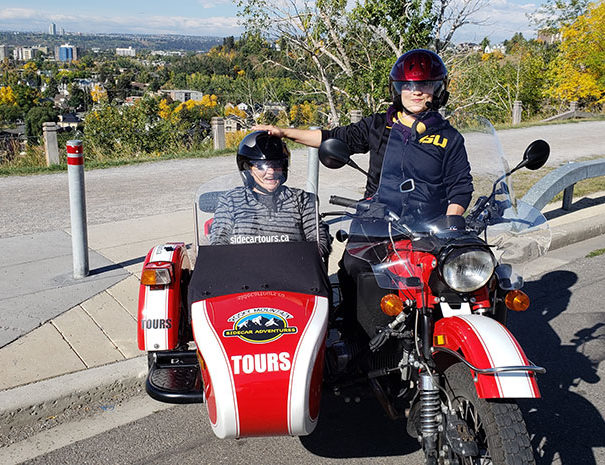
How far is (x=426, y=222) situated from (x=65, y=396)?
2.43 m

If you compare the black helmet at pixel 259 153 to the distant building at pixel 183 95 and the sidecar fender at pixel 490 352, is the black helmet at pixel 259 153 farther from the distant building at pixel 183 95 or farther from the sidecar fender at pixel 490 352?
the distant building at pixel 183 95

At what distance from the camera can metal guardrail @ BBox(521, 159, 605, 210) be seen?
24.4 feet

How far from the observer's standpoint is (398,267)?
3271 mm

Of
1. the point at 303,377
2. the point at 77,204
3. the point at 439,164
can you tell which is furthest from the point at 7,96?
the point at 303,377

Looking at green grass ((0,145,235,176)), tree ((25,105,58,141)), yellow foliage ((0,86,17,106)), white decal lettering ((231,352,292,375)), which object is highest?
white decal lettering ((231,352,292,375))

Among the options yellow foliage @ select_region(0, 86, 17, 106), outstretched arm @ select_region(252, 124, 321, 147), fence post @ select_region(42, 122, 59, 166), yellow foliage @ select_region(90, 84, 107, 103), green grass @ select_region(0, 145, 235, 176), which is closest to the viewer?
outstretched arm @ select_region(252, 124, 321, 147)

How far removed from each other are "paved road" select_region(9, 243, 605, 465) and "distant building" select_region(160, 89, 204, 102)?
7697 cm

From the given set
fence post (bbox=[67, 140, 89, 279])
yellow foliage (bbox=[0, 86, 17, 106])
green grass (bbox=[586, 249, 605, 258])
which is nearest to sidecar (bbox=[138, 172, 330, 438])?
fence post (bbox=[67, 140, 89, 279])

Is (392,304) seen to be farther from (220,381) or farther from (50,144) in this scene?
(50,144)

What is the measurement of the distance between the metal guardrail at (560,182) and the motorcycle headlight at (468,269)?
180 inches

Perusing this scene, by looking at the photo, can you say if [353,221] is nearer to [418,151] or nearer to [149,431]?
[418,151]

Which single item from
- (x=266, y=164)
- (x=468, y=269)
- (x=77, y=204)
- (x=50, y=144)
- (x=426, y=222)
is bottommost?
(x=50, y=144)

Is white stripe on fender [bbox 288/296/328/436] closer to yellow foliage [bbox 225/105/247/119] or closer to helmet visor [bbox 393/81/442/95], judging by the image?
helmet visor [bbox 393/81/442/95]

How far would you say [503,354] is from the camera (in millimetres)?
2752
